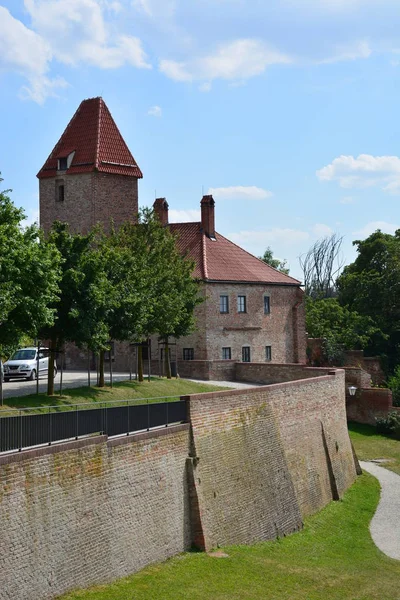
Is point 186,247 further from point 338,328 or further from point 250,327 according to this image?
point 338,328

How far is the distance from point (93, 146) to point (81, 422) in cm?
3206

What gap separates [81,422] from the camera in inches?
707

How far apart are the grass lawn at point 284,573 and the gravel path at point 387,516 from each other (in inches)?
17.9

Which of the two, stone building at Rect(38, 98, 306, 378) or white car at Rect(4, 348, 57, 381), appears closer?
white car at Rect(4, 348, 57, 381)

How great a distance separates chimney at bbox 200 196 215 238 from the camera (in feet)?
167

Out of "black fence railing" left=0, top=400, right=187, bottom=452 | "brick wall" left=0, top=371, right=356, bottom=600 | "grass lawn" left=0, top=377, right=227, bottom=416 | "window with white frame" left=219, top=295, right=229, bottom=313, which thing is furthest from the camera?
"window with white frame" left=219, top=295, right=229, bottom=313

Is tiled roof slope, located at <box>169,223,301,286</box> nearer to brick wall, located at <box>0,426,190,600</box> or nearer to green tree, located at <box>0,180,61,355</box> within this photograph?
green tree, located at <box>0,180,61,355</box>

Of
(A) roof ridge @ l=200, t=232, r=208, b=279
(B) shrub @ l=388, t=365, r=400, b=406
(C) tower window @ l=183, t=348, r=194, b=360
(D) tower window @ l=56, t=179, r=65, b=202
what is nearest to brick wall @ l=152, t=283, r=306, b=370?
(C) tower window @ l=183, t=348, r=194, b=360

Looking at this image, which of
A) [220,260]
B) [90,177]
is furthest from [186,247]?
[90,177]

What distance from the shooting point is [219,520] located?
73.8ft

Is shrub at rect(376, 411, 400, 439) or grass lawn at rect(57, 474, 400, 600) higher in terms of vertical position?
shrub at rect(376, 411, 400, 439)

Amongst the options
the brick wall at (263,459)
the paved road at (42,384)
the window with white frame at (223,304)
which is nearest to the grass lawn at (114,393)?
the paved road at (42,384)

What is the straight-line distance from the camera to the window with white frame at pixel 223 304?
4810cm

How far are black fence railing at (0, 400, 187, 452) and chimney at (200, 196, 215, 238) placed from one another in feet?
97.7
